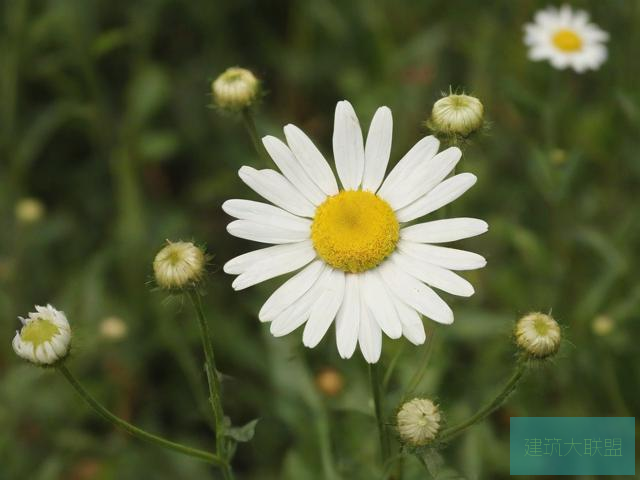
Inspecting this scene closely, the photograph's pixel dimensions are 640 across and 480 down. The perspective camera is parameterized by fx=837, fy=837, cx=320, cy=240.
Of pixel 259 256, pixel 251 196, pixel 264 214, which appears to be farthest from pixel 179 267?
pixel 251 196

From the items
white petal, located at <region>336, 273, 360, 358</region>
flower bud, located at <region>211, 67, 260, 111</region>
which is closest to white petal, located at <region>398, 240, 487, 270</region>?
white petal, located at <region>336, 273, 360, 358</region>

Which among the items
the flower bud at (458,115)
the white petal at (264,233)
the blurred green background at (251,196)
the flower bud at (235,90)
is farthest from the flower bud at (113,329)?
the flower bud at (458,115)

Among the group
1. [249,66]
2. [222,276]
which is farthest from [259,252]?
[249,66]

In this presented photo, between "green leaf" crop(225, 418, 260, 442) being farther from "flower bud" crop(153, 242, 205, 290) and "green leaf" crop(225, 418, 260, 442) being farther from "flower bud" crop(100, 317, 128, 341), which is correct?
"flower bud" crop(100, 317, 128, 341)

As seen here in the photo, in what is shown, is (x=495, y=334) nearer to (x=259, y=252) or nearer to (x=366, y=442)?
(x=366, y=442)

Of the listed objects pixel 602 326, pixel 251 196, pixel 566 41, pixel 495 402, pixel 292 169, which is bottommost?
pixel 495 402

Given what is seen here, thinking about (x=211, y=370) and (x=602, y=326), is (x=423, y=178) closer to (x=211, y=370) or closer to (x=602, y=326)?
(x=211, y=370)
